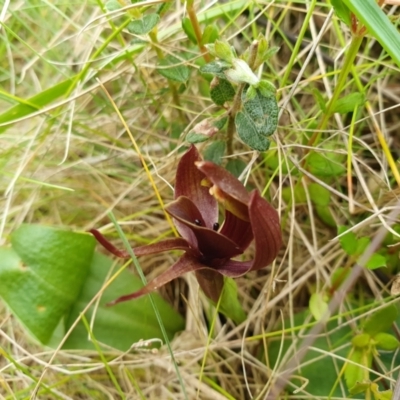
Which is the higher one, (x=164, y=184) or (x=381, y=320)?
(x=164, y=184)

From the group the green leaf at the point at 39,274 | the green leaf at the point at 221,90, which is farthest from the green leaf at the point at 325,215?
the green leaf at the point at 39,274

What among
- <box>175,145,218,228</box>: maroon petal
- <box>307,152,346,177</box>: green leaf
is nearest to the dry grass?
<box>307,152,346,177</box>: green leaf

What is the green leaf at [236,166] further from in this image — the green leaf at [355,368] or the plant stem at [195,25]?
the green leaf at [355,368]

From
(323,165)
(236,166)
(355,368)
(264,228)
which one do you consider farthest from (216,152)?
(355,368)

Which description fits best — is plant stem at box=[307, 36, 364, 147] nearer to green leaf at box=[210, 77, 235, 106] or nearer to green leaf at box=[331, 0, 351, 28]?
green leaf at box=[331, 0, 351, 28]

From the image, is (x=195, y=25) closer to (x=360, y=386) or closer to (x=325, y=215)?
(x=325, y=215)

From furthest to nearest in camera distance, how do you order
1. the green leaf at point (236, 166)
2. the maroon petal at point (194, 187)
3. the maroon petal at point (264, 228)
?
the green leaf at point (236, 166), the maroon petal at point (194, 187), the maroon petal at point (264, 228)
